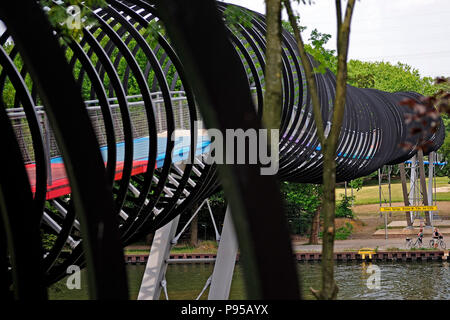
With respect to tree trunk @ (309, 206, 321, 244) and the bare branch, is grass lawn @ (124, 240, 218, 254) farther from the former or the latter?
the bare branch

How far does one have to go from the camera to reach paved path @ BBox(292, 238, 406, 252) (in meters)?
40.1

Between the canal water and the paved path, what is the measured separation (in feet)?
8.84

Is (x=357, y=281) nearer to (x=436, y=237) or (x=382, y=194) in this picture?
(x=436, y=237)

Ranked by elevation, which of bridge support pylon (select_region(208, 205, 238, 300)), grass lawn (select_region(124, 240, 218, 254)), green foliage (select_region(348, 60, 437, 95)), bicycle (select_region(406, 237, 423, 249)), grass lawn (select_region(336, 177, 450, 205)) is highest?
green foliage (select_region(348, 60, 437, 95))

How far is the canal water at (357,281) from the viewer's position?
29.0 metres

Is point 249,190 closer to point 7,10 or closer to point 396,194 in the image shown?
point 7,10

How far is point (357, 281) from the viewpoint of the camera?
105 feet

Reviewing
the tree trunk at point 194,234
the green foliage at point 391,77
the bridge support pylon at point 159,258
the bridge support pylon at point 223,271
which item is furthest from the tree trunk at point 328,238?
the green foliage at point 391,77

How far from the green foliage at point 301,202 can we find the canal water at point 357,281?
631cm

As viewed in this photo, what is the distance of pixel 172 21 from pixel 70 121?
0.66 metres

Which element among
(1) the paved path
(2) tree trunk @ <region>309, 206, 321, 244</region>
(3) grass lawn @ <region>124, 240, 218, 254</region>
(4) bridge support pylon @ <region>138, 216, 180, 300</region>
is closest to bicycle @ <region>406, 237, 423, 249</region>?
(1) the paved path

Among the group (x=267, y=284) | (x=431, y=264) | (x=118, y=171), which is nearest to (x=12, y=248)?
(x=267, y=284)

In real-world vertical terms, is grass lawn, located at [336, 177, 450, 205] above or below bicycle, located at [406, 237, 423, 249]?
above

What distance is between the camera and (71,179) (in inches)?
105
